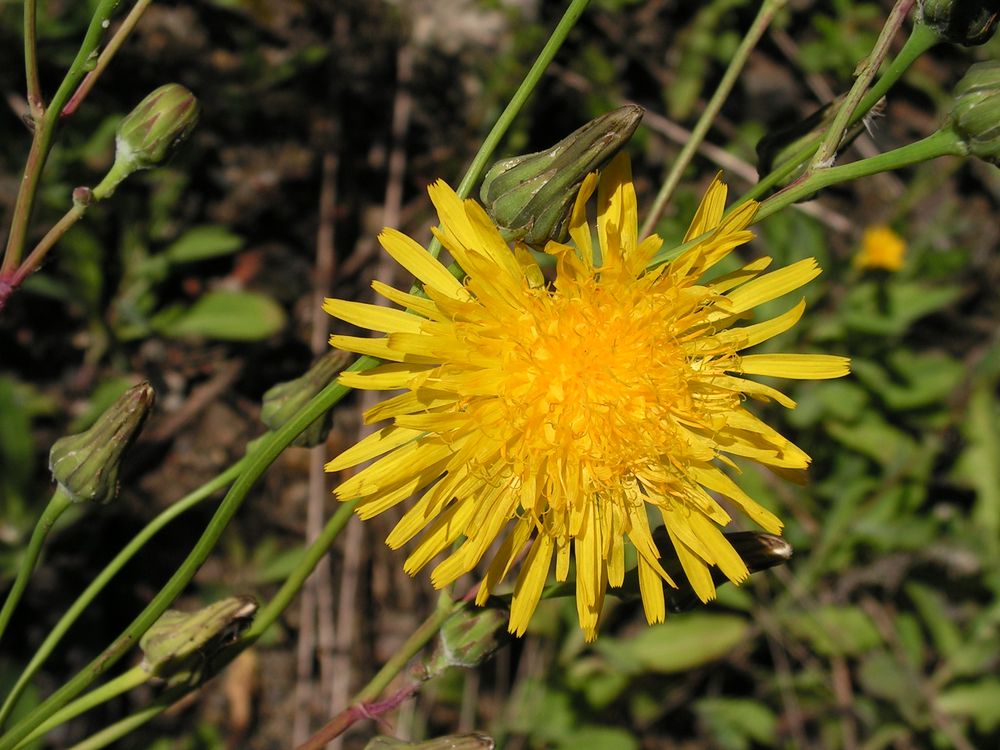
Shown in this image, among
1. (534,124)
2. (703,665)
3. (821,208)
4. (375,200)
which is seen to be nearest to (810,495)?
(703,665)

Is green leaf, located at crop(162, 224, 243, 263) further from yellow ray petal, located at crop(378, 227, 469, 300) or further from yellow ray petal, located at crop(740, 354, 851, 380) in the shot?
yellow ray petal, located at crop(740, 354, 851, 380)

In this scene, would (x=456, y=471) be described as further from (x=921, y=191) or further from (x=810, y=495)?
(x=921, y=191)

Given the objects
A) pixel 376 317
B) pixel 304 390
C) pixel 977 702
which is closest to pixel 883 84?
pixel 376 317

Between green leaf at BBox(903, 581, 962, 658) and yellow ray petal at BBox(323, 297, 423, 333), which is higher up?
yellow ray petal at BBox(323, 297, 423, 333)

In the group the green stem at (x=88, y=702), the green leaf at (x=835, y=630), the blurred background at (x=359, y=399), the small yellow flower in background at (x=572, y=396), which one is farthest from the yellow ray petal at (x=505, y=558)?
the green leaf at (x=835, y=630)

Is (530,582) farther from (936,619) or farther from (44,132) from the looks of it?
(936,619)

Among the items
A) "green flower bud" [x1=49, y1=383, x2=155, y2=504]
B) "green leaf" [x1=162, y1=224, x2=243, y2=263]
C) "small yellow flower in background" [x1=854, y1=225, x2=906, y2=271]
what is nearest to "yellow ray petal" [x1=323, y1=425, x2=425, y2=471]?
"green flower bud" [x1=49, y1=383, x2=155, y2=504]
